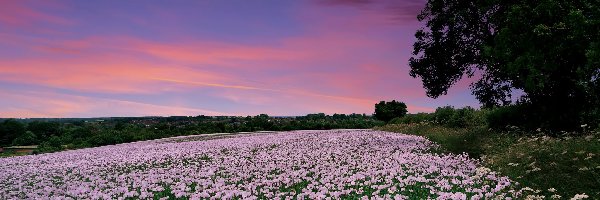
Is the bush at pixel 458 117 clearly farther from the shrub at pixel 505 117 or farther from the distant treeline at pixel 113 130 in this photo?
the distant treeline at pixel 113 130

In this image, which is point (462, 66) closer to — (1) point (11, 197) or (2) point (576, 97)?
(2) point (576, 97)

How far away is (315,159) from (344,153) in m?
1.95

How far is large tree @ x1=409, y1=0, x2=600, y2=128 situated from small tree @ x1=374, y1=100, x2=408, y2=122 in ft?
141

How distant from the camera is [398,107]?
69.2 metres

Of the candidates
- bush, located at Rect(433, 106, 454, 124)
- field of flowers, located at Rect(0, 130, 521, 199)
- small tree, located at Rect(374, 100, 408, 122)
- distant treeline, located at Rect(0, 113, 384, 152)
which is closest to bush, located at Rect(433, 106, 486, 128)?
bush, located at Rect(433, 106, 454, 124)

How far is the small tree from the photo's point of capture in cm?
6925

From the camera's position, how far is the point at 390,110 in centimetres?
6925

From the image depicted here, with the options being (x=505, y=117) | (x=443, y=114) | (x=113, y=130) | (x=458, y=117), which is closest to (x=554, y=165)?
(x=505, y=117)

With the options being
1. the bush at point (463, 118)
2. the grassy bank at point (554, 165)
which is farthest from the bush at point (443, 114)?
the grassy bank at point (554, 165)

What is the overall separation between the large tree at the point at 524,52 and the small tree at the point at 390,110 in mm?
42926

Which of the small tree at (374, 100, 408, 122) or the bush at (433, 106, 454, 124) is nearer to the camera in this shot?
the bush at (433, 106, 454, 124)

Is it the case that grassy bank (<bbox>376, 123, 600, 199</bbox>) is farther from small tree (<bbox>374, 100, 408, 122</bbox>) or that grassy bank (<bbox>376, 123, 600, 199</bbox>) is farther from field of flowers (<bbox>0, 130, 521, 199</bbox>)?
small tree (<bbox>374, 100, 408, 122</bbox>)

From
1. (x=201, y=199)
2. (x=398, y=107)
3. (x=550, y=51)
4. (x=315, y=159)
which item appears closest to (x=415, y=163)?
(x=315, y=159)

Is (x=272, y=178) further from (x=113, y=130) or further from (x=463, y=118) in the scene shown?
(x=113, y=130)
